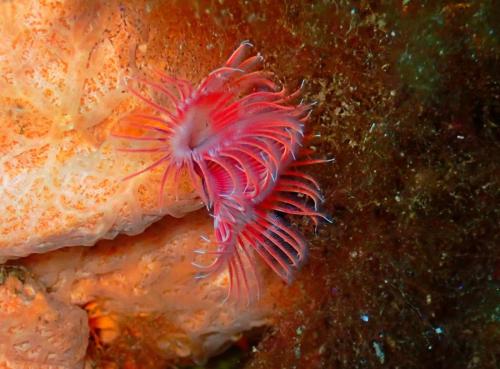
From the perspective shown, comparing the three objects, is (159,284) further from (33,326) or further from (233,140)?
(233,140)

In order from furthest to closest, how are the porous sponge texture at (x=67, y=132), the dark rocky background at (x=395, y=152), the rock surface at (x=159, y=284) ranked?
the rock surface at (x=159, y=284) < the porous sponge texture at (x=67, y=132) < the dark rocky background at (x=395, y=152)

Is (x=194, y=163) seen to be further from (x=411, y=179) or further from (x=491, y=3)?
(x=491, y=3)

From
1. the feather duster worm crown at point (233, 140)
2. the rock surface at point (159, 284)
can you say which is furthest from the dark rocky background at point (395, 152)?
the rock surface at point (159, 284)

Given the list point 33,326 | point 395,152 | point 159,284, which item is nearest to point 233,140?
point 395,152

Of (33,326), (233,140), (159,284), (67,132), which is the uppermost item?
(233,140)

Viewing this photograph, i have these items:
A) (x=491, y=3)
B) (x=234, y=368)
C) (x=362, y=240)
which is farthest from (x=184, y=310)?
(x=491, y=3)

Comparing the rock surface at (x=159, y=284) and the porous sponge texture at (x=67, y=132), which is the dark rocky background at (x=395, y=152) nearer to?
the porous sponge texture at (x=67, y=132)
